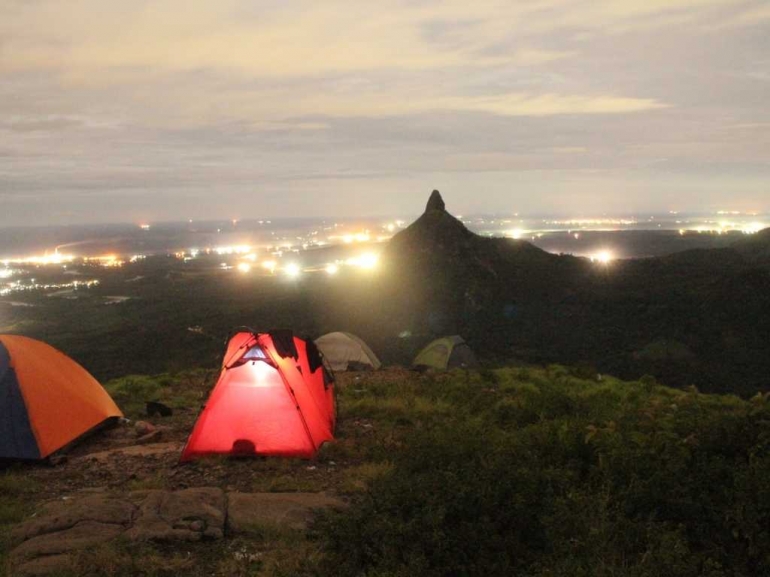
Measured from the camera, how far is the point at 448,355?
85.5 feet

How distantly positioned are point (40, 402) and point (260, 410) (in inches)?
149

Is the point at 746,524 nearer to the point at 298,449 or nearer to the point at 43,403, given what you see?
the point at 298,449

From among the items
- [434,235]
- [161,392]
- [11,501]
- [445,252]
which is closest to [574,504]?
[11,501]

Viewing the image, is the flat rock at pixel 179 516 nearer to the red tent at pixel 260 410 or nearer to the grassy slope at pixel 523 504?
the grassy slope at pixel 523 504

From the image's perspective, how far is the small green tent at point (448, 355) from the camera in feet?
85.0

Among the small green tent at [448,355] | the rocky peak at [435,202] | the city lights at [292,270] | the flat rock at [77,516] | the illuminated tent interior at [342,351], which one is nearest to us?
the flat rock at [77,516]

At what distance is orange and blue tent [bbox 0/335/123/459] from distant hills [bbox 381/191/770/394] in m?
27.1

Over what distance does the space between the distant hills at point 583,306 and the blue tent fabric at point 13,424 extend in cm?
2830

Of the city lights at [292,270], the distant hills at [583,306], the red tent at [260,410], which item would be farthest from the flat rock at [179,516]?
the city lights at [292,270]

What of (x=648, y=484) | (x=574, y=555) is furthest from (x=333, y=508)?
(x=648, y=484)

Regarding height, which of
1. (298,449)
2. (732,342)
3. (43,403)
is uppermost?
(43,403)

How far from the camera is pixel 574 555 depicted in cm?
510

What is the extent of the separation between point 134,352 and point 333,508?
1772 inches

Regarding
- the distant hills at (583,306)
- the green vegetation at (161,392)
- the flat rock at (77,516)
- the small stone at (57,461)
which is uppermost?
the flat rock at (77,516)
